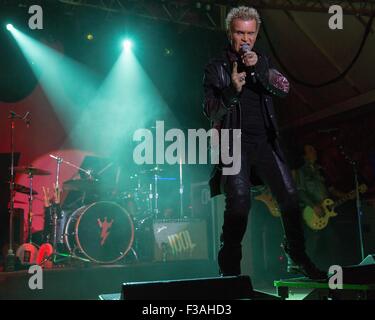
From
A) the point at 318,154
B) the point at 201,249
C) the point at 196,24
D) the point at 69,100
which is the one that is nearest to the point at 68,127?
the point at 69,100

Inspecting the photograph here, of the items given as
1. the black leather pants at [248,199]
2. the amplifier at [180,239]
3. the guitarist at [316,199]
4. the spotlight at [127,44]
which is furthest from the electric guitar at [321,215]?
the spotlight at [127,44]

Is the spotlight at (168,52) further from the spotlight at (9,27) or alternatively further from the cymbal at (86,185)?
the cymbal at (86,185)

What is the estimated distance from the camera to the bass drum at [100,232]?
6371mm

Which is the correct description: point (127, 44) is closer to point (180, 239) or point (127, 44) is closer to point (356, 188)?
point (180, 239)

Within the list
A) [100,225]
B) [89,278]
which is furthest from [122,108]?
[89,278]

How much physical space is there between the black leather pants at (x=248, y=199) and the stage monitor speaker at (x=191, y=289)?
358 mm

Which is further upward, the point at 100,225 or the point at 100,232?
the point at 100,225

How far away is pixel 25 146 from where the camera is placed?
8734 millimetres

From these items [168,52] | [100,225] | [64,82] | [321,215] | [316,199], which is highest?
[168,52]

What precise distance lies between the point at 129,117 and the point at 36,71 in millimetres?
2058

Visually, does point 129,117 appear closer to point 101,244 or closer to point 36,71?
point 36,71

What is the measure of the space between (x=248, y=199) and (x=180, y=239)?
4248mm

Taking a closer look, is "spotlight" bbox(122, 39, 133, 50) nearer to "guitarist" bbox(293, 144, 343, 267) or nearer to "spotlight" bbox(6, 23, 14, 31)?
"spotlight" bbox(6, 23, 14, 31)

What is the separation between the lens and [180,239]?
22.8 ft
